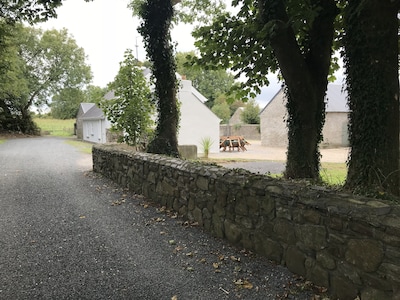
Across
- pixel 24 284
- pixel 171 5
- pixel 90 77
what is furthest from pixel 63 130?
pixel 24 284

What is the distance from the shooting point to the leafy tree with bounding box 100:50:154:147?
36.3 feet

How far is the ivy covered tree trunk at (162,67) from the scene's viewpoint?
342 inches

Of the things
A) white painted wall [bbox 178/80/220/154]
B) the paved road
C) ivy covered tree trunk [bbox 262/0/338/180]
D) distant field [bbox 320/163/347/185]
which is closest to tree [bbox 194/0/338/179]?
ivy covered tree trunk [bbox 262/0/338/180]

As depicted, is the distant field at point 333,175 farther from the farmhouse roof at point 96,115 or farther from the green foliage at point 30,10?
the farmhouse roof at point 96,115

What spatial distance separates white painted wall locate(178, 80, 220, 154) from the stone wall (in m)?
20.3

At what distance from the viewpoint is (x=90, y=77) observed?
1860 inches

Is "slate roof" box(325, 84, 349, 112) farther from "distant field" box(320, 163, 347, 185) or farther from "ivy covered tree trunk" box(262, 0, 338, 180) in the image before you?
"ivy covered tree trunk" box(262, 0, 338, 180)

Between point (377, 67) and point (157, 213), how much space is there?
452 centimetres

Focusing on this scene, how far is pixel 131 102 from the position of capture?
10.9 m

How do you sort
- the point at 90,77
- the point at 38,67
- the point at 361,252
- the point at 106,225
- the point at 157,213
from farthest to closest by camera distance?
the point at 90,77 → the point at 38,67 → the point at 157,213 → the point at 106,225 → the point at 361,252

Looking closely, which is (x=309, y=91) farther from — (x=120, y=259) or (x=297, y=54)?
(x=120, y=259)

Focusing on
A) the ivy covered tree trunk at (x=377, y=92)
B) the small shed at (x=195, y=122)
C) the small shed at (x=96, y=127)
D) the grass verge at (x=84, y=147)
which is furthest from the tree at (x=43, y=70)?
the ivy covered tree trunk at (x=377, y=92)

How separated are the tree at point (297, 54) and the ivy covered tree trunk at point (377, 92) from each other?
3.42 ft

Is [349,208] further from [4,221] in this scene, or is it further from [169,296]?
[4,221]
